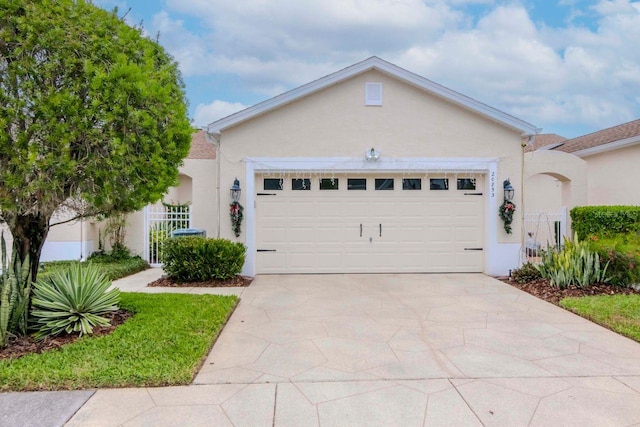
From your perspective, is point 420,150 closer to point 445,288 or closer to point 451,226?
point 451,226

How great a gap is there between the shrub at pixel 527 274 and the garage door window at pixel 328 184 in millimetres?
4567

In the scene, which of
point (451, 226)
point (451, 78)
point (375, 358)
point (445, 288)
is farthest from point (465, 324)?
point (451, 78)

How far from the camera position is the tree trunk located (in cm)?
472

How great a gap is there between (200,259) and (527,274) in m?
7.08

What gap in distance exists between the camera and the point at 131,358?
4.07 m

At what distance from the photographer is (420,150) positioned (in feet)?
31.1

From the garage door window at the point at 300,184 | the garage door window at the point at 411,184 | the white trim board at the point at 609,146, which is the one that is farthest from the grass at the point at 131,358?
the white trim board at the point at 609,146

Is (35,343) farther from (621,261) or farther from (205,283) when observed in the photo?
(621,261)

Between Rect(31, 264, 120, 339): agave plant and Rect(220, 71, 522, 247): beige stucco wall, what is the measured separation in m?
4.41

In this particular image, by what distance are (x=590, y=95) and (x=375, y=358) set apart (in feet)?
78.3

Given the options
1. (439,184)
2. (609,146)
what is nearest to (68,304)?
(439,184)

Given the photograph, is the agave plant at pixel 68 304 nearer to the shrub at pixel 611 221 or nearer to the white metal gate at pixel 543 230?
the white metal gate at pixel 543 230

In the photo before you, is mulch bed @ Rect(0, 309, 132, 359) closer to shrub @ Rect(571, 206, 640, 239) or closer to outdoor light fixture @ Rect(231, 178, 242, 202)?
outdoor light fixture @ Rect(231, 178, 242, 202)

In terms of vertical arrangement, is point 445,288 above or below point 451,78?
below
